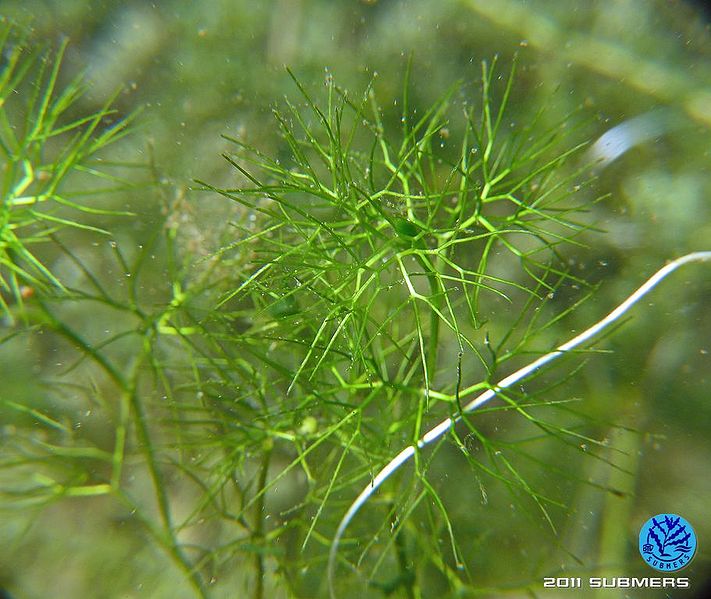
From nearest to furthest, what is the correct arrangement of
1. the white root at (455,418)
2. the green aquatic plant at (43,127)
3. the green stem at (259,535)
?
the white root at (455,418) < the green stem at (259,535) < the green aquatic plant at (43,127)

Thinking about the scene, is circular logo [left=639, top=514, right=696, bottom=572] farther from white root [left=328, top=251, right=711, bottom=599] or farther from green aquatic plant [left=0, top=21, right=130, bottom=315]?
green aquatic plant [left=0, top=21, right=130, bottom=315]

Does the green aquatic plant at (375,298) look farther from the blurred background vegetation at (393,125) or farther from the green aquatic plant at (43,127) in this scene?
the green aquatic plant at (43,127)

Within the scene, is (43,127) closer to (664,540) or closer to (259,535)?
(259,535)

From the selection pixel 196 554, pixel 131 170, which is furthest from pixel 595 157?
pixel 196 554

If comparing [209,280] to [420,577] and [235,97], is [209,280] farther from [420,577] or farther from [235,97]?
[420,577]

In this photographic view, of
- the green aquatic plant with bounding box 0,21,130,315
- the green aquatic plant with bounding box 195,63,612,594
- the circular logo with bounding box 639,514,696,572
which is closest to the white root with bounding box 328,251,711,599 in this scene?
the green aquatic plant with bounding box 195,63,612,594

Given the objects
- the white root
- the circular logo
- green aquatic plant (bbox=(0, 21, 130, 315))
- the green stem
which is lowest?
the circular logo

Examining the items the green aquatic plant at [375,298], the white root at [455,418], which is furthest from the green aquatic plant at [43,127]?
the white root at [455,418]
